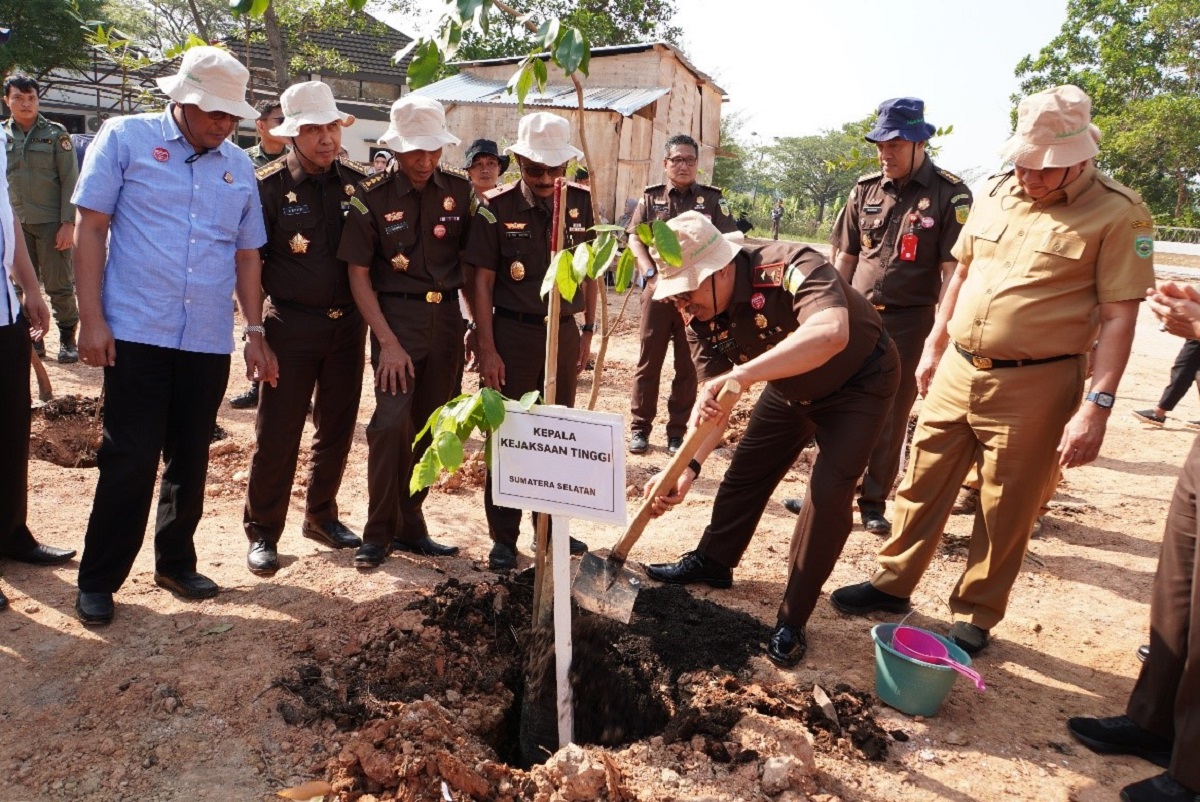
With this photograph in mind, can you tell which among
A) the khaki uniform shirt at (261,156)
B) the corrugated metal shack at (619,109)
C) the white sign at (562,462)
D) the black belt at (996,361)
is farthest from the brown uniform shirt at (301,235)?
the corrugated metal shack at (619,109)

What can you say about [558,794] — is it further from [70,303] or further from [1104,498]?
[70,303]

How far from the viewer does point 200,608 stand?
141 inches

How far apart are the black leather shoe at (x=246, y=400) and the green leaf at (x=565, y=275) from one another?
4990mm

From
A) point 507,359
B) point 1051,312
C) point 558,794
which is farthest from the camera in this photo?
point 507,359

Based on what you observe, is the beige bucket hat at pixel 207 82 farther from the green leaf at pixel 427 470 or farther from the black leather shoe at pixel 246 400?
the black leather shoe at pixel 246 400

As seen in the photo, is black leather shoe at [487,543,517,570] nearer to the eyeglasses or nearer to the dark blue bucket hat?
the eyeglasses

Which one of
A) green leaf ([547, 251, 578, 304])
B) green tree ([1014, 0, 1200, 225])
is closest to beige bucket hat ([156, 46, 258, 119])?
green leaf ([547, 251, 578, 304])

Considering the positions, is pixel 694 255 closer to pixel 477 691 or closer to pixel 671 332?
pixel 477 691

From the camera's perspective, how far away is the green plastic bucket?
9.78ft

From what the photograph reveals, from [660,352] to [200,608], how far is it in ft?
11.6

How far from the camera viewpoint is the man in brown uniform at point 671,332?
6.16 metres

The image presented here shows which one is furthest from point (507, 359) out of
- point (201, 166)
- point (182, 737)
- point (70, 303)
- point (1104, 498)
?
point (70, 303)

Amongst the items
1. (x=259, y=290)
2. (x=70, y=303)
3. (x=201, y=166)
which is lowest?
(x=70, y=303)

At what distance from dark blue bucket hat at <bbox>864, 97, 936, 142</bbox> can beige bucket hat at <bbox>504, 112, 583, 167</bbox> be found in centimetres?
171
